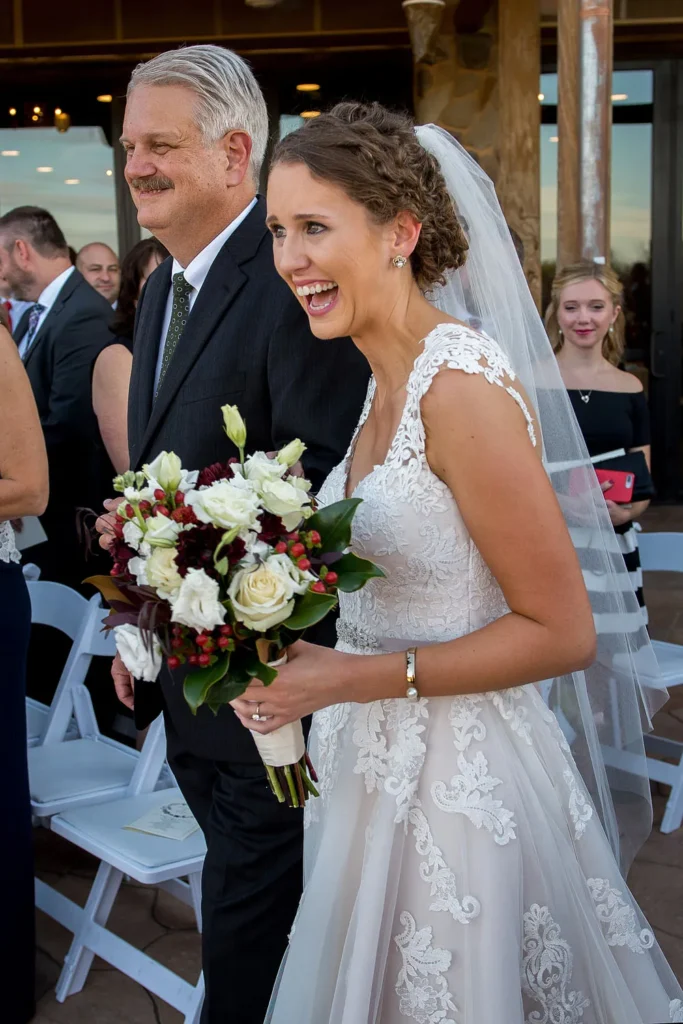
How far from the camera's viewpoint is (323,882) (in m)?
2.03

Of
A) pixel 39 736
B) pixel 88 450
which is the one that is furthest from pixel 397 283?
pixel 88 450

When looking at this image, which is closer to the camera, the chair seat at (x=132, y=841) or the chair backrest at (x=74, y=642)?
the chair seat at (x=132, y=841)

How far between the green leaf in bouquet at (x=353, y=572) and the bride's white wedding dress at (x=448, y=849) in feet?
0.53

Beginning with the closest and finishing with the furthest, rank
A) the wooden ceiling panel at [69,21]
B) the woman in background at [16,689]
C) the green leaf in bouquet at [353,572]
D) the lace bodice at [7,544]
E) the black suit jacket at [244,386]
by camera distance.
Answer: the green leaf in bouquet at [353,572] → the black suit jacket at [244,386] → the woman in background at [16,689] → the lace bodice at [7,544] → the wooden ceiling panel at [69,21]

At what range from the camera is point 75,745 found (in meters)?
4.20

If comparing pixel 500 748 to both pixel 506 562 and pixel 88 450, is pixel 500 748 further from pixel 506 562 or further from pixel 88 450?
pixel 88 450

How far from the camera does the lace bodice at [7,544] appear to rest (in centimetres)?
319

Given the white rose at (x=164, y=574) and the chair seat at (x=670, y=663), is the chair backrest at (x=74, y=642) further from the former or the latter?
the white rose at (x=164, y=574)

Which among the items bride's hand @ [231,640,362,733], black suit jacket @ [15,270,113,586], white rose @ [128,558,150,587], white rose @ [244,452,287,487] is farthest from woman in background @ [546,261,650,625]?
white rose @ [128,558,150,587]

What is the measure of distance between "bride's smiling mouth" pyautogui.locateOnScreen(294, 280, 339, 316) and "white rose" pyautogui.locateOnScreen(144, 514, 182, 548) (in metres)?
0.49

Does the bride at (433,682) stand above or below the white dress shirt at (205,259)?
below

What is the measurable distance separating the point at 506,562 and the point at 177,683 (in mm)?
925

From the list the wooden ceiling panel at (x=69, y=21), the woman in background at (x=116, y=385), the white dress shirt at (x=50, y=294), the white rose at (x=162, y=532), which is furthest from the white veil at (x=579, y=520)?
the wooden ceiling panel at (x=69, y=21)

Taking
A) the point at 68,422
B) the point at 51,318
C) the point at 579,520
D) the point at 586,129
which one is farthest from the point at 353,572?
the point at 586,129
